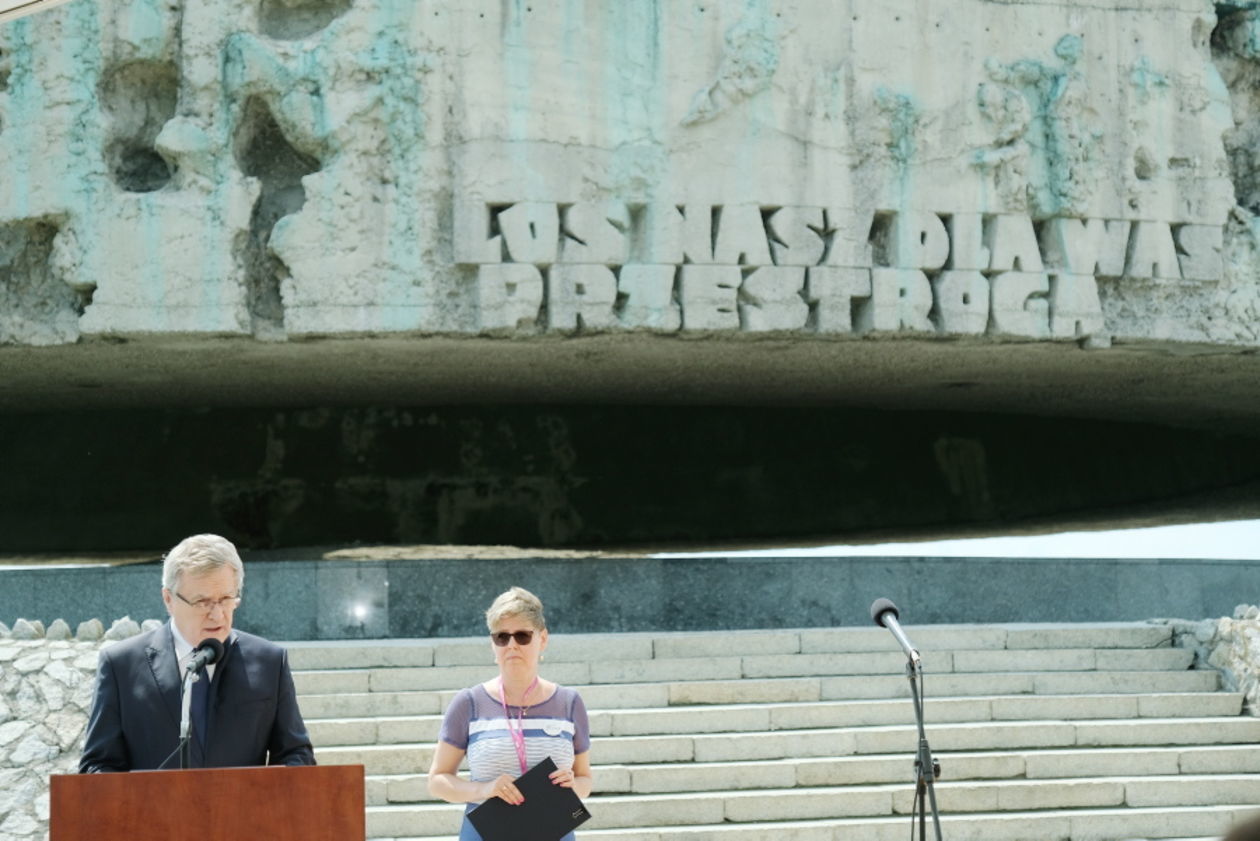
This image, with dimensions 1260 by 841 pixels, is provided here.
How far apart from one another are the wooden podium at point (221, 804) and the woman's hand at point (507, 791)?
3.30 ft

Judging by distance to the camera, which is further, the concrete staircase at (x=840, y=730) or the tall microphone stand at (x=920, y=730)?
the concrete staircase at (x=840, y=730)

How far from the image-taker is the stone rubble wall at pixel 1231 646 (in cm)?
834

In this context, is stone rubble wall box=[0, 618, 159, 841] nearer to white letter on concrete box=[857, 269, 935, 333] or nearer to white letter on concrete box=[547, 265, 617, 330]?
white letter on concrete box=[547, 265, 617, 330]

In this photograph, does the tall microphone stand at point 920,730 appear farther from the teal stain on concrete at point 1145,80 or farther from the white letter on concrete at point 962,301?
the teal stain on concrete at point 1145,80

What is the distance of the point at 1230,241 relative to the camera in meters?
11.4

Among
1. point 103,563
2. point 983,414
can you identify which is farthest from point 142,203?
point 983,414

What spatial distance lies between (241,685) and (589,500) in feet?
34.5

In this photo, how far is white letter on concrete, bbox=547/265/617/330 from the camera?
9.98m

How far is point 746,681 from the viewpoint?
8.12 meters

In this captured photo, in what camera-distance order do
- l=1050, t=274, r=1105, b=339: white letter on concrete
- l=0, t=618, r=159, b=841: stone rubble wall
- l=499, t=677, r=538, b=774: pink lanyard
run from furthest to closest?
l=1050, t=274, r=1105, b=339: white letter on concrete, l=0, t=618, r=159, b=841: stone rubble wall, l=499, t=677, r=538, b=774: pink lanyard

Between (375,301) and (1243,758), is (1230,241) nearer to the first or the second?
(1243,758)

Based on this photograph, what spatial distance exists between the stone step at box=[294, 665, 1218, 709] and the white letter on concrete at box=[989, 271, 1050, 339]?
265 centimetres

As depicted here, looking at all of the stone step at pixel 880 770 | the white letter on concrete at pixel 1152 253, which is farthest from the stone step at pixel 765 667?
the white letter on concrete at pixel 1152 253

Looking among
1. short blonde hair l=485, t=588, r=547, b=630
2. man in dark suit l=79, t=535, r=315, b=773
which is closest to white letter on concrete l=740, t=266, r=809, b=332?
short blonde hair l=485, t=588, r=547, b=630
